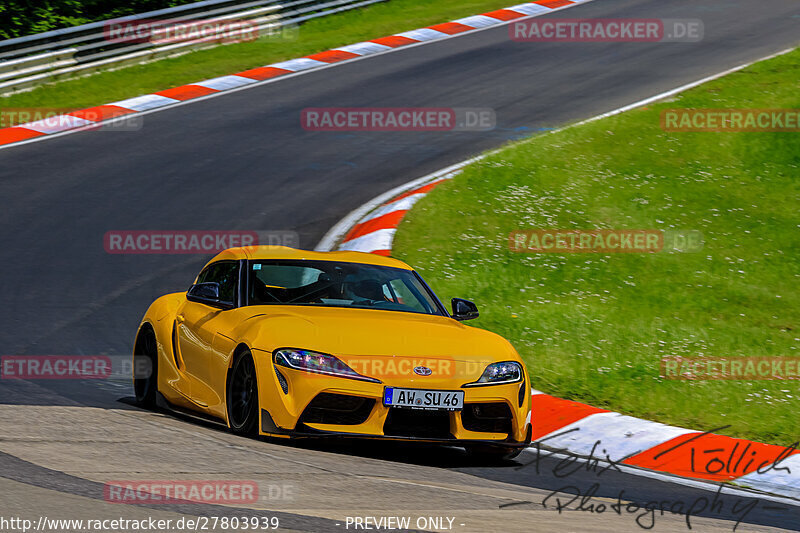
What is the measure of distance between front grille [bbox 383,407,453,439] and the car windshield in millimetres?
1259

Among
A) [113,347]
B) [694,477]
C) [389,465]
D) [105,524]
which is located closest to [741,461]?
[694,477]

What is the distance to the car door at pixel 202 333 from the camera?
24.4 feet

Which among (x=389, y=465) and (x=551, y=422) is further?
(x=551, y=422)

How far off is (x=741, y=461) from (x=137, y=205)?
27.9 ft

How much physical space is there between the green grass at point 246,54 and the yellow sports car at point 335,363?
1187cm

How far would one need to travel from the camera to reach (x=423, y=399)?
6641 mm

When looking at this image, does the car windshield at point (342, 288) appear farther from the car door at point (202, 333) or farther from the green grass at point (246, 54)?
the green grass at point (246, 54)

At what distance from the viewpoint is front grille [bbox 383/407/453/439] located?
21.6 ft

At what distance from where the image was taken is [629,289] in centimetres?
1123

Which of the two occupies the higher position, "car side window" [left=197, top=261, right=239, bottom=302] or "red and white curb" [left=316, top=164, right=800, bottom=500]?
"car side window" [left=197, top=261, right=239, bottom=302]

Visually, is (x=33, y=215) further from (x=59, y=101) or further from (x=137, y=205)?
(x=59, y=101)

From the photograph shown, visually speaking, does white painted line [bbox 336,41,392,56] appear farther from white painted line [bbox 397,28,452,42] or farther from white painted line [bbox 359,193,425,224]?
white painted line [bbox 359,193,425,224]

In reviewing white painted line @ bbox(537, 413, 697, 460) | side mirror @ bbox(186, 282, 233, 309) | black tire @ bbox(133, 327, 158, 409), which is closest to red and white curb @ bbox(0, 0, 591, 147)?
black tire @ bbox(133, 327, 158, 409)

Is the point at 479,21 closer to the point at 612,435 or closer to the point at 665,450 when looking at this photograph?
the point at 612,435
